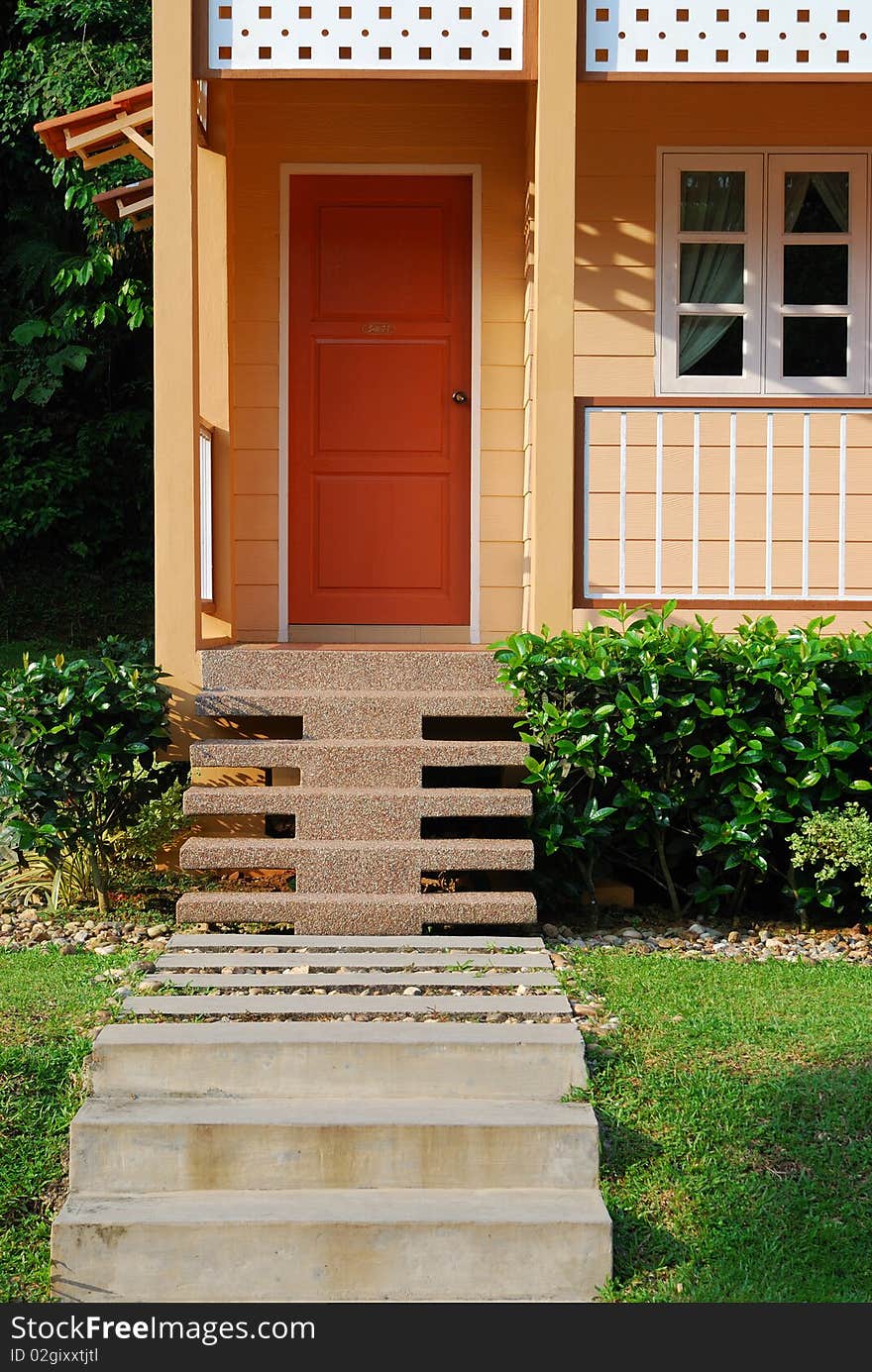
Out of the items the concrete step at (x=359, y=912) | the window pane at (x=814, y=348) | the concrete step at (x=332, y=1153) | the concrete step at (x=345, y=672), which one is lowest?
the concrete step at (x=332, y=1153)

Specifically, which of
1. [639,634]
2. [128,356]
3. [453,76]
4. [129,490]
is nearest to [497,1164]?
[639,634]

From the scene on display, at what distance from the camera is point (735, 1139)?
3621mm

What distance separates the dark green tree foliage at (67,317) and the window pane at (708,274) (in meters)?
6.13

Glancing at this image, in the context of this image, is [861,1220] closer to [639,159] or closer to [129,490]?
[639,159]

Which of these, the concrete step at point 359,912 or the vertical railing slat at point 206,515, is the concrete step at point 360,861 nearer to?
the concrete step at point 359,912

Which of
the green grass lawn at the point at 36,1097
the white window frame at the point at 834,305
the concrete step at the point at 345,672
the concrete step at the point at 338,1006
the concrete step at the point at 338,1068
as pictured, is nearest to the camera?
the green grass lawn at the point at 36,1097

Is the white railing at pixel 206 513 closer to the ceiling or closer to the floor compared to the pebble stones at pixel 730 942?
closer to the ceiling

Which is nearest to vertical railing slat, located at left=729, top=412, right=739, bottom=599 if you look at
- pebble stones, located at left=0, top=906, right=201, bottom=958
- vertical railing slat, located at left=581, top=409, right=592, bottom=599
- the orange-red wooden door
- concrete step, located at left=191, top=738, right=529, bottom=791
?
vertical railing slat, located at left=581, top=409, right=592, bottom=599

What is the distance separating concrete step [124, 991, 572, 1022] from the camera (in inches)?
158

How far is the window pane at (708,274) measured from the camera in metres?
6.80

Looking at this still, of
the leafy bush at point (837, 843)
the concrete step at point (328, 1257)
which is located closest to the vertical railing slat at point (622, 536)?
the leafy bush at point (837, 843)

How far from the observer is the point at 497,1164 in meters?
3.49

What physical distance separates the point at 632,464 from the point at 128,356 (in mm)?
8775

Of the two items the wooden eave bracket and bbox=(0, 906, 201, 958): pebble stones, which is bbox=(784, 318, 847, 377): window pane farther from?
bbox=(0, 906, 201, 958): pebble stones
